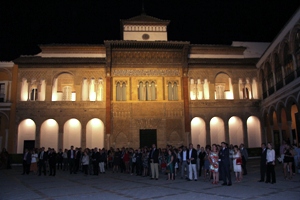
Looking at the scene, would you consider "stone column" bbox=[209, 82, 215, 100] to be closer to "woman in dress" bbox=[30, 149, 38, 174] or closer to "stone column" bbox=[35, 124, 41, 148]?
"stone column" bbox=[35, 124, 41, 148]

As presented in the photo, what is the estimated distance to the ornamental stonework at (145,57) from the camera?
81.4 ft

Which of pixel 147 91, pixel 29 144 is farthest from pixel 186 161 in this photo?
pixel 29 144

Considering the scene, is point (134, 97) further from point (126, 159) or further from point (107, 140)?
point (126, 159)

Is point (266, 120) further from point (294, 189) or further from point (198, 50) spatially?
point (294, 189)

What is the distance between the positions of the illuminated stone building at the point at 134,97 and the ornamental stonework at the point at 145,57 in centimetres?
9

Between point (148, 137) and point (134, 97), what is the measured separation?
3.60m

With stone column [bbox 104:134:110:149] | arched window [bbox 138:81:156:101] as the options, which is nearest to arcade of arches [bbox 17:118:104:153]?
stone column [bbox 104:134:110:149]

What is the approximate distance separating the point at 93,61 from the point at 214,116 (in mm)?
11632

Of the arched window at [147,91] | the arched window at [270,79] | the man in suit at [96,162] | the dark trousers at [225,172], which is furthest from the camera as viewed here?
the arched window at [147,91]

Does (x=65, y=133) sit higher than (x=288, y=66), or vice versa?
(x=288, y=66)

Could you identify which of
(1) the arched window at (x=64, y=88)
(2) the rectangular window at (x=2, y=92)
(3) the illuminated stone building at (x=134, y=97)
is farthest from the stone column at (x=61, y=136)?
(2) the rectangular window at (x=2, y=92)

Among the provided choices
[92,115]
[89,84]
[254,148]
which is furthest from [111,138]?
[254,148]

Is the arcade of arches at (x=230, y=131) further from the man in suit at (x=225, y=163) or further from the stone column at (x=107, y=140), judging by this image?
the man in suit at (x=225, y=163)

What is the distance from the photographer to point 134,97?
79.3 ft
